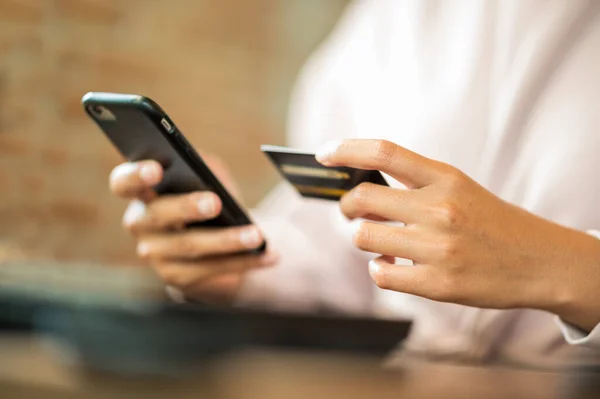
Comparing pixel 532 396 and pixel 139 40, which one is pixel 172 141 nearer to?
pixel 532 396

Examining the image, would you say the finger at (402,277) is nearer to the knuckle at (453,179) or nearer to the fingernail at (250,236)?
the knuckle at (453,179)

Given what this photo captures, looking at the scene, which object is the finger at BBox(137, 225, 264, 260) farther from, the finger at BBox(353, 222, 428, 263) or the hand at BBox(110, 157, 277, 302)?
the finger at BBox(353, 222, 428, 263)

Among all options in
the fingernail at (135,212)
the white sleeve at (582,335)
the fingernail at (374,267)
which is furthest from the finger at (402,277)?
the fingernail at (135,212)

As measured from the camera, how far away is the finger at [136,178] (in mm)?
402

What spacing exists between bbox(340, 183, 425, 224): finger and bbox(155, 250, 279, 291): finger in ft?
0.57

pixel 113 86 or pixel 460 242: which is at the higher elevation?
pixel 113 86

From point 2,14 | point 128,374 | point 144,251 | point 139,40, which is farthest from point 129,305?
point 139,40

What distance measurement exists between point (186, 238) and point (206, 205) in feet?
0.25

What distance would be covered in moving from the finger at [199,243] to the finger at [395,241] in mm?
153

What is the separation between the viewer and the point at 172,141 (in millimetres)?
353

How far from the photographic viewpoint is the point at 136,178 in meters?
0.41

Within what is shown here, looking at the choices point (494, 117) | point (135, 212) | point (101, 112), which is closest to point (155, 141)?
point (101, 112)

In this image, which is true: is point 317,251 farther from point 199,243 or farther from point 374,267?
point 374,267

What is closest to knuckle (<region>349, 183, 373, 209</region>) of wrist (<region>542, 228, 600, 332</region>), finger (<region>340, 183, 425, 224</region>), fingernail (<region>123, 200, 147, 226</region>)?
finger (<region>340, 183, 425, 224</region>)
